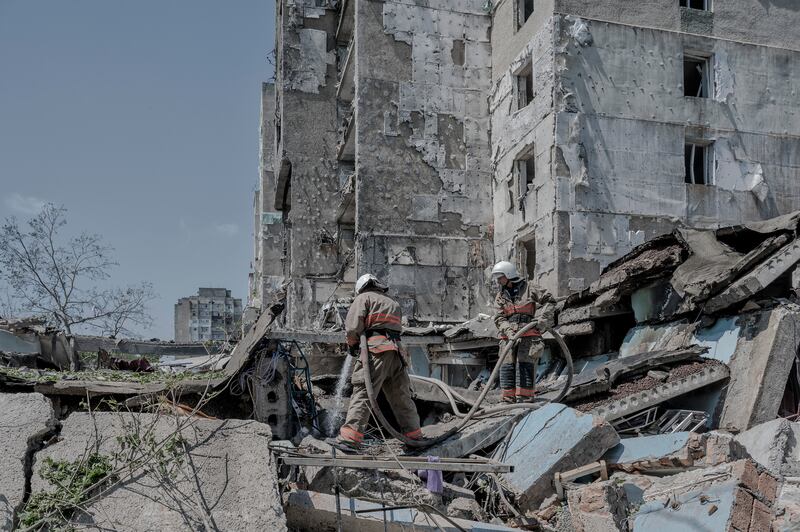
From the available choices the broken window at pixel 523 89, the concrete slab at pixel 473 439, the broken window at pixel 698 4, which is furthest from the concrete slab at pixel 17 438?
the broken window at pixel 698 4

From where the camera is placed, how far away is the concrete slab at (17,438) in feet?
14.5

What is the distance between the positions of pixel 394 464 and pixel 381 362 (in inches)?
60.0

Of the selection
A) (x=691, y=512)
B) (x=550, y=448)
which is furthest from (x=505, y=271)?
(x=691, y=512)

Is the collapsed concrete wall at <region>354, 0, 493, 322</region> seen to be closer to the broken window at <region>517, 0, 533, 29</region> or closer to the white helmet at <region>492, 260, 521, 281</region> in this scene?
the broken window at <region>517, 0, 533, 29</region>

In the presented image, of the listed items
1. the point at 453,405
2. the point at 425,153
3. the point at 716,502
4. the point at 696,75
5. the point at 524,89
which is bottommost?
the point at 716,502

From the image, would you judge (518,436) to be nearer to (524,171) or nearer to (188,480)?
(188,480)

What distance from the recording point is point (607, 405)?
7.18 m

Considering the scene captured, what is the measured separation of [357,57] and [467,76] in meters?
2.98

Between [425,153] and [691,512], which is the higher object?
[425,153]

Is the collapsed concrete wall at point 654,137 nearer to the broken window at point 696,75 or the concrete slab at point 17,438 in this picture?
the broken window at point 696,75

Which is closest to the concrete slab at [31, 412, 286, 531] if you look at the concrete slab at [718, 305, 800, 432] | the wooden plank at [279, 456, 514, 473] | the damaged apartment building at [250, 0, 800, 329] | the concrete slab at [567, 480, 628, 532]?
Answer: the wooden plank at [279, 456, 514, 473]

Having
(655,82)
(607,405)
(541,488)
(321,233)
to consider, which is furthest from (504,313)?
(321,233)

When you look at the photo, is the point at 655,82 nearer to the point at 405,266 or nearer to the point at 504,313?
the point at 405,266

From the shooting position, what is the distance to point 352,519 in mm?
4941
